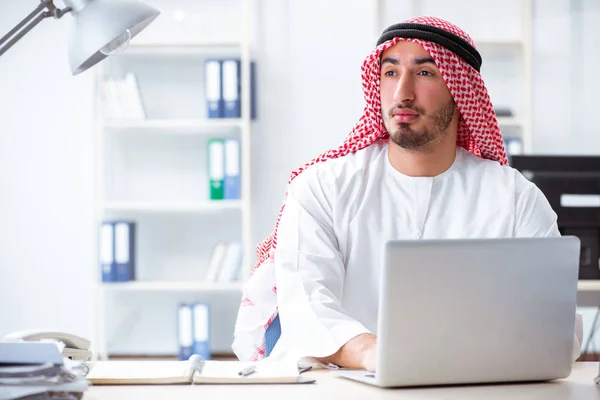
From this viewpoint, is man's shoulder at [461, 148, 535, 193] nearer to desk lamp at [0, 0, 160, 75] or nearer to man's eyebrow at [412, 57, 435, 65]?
man's eyebrow at [412, 57, 435, 65]

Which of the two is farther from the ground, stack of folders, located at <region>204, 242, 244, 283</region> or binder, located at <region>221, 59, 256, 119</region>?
binder, located at <region>221, 59, 256, 119</region>

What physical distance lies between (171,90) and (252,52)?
492mm

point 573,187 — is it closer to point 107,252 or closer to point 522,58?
point 522,58

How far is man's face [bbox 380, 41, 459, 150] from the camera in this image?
1988 mm

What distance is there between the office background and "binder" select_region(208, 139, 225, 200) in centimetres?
Result: 39

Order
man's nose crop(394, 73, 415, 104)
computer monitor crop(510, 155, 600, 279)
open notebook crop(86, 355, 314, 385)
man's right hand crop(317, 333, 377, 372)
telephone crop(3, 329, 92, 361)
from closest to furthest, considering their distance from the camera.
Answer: open notebook crop(86, 355, 314, 385) → man's right hand crop(317, 333, 377, 372) → telephone crop(3, 329, 92, 361) → man's nose crop(394, 73, 415, 104) → computer monitor crop(510, 155, 600, 279)

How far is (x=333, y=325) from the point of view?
1.65m

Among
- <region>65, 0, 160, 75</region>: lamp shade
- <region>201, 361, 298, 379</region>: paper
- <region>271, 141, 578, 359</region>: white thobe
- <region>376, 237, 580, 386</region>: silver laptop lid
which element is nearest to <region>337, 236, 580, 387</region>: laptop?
<region>376, 237, 580, 386</region>: silver laptop lid

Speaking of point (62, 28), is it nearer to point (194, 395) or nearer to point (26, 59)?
point (26, 59)

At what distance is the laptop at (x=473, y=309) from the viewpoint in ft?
4.03

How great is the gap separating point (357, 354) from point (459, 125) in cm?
82

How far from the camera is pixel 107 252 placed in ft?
14.3

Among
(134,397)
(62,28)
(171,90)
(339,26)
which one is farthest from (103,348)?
(134,397)

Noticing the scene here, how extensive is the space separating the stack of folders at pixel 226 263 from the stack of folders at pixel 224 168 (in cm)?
28
